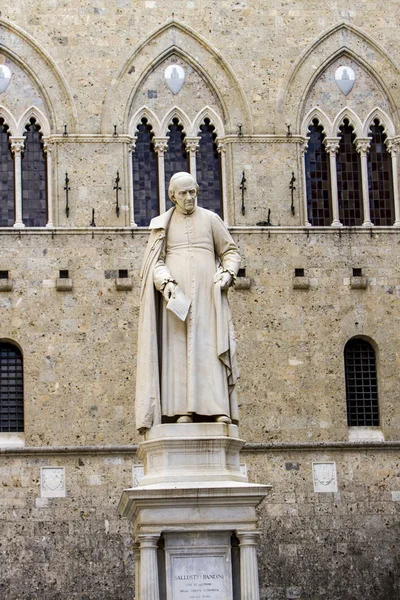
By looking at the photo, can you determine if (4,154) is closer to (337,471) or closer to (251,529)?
(337,471)

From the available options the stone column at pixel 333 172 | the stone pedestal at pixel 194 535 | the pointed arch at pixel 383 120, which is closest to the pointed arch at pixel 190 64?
the stone column at pixel 333 172

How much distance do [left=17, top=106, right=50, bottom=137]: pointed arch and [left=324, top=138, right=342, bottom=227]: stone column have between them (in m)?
4.99

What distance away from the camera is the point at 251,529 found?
14.3 meters

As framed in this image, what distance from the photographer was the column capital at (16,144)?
90.2 feet

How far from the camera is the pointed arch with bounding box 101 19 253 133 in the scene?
2788cm

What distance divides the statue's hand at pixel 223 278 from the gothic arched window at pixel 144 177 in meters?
12.3

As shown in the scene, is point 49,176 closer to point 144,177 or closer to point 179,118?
point 144,177

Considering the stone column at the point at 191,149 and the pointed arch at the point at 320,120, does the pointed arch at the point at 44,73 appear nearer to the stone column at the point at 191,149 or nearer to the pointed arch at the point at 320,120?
the stone column at the point at 191,149

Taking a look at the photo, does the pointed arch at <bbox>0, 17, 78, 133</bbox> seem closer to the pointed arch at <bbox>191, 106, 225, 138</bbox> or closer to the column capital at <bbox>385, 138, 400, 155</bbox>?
the pointed arch at <bbox>191, 106, 225, 138</bbox>

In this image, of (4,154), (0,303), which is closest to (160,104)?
(4,154)

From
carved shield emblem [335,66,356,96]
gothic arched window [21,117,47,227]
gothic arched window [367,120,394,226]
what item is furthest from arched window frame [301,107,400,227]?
gothic arched window [21,117,47,227]

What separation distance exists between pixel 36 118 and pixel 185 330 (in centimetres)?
1339

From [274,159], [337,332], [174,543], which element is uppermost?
[274,159]

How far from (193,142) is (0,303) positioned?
447 centimetres
